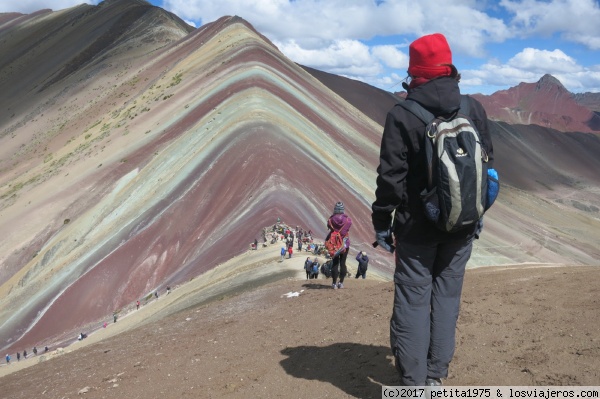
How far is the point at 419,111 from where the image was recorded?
4.10 m

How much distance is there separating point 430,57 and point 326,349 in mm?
3037

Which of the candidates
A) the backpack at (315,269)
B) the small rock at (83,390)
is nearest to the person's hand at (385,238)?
the small rock at (83,390)

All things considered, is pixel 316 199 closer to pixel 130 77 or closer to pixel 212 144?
pixel 212 144

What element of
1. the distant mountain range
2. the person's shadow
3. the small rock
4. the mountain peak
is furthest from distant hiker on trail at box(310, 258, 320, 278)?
the mountain peak

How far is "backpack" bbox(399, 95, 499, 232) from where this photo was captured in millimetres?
3916

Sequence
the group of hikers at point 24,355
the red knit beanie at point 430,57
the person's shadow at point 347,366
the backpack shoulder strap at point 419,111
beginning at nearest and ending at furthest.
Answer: the backpack shoulder strap at point 419,111 → the red knit beanie at point 430,57 → the person's shadow at point 347,366 → the group of hikers at point 24,355

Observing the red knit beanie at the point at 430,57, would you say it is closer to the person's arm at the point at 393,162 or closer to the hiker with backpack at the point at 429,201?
the hiker with backpack at the point at 429,201

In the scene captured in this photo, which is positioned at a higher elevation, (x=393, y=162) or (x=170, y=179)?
(x=393, y=162)

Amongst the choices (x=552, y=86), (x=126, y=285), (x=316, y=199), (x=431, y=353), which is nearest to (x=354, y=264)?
(x=316, y=199)

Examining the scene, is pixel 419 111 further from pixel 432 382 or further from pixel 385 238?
pixel 432 382

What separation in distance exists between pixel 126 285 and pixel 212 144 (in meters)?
8.54

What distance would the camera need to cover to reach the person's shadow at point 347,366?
4863mm

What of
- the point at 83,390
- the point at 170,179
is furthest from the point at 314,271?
the point at 170,179

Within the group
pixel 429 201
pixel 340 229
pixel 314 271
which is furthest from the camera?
pixel 314 271
